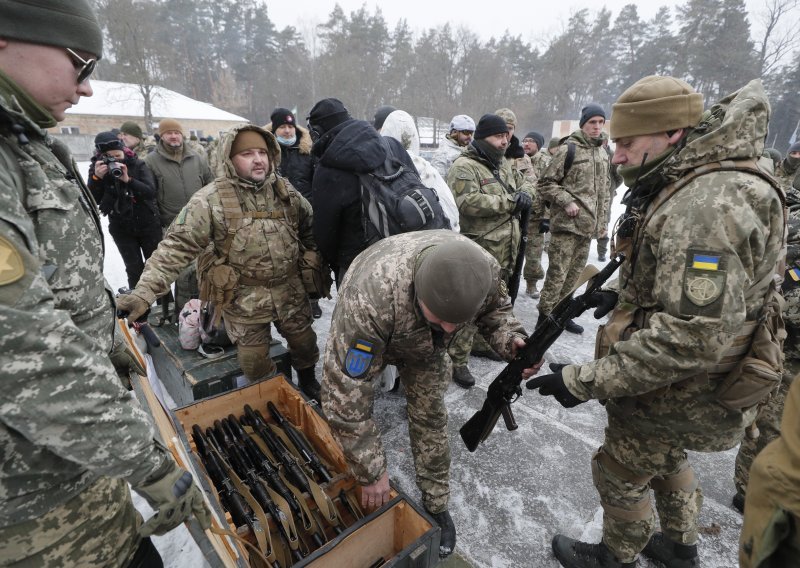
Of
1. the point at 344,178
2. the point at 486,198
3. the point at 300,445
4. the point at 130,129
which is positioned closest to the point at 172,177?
the point at 130,129

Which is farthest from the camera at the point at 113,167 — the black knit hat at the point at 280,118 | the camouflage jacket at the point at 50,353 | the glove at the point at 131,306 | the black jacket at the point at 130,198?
the camouflage jacket at the point at 50,353

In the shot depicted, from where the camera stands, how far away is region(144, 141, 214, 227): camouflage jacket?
194 inches

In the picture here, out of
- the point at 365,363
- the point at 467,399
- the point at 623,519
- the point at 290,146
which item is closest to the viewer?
the point at 365,363

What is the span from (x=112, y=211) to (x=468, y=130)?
12.9ft

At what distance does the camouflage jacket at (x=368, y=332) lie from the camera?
1795mm

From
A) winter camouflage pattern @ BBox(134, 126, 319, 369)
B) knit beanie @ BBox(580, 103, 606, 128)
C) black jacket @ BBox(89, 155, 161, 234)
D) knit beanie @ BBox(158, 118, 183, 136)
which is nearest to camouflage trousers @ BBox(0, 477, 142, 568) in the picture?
winter camouflage pattern @ BBox(134, 126, 319, 369)

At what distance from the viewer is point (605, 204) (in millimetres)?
4859

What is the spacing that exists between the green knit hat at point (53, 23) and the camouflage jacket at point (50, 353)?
0.16 meters

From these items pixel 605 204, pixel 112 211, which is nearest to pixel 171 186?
pixel 112 211

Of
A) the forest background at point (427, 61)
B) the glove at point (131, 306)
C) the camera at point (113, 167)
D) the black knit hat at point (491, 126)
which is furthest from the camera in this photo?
the forest background at point (427, 61)

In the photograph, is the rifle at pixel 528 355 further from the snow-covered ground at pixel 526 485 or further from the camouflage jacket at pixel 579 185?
the camouflage jacket at pixel 579 185

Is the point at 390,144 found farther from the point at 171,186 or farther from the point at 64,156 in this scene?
the point at 171,186

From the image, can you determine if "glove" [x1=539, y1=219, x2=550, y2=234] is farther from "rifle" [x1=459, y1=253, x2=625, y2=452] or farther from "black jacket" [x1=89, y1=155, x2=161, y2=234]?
"black jacket" [x1=89, y1=155, x2=161, y2=234]

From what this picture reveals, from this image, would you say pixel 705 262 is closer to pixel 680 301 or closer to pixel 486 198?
pixel 680 301
